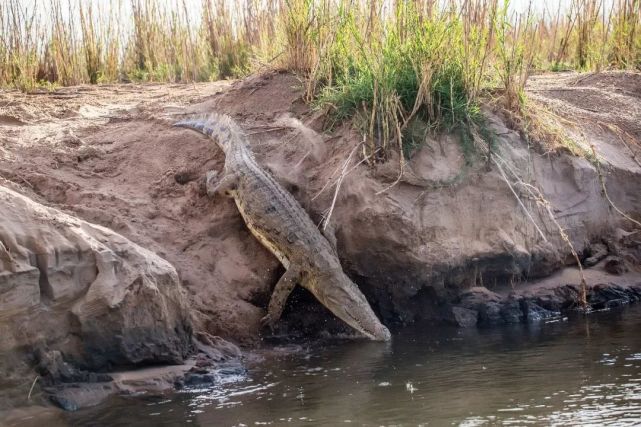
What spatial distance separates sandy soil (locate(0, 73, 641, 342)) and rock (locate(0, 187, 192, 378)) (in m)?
0.78

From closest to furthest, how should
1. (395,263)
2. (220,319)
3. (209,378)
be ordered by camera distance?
1. (209,378)
2. (220,319)
3. (395,263)

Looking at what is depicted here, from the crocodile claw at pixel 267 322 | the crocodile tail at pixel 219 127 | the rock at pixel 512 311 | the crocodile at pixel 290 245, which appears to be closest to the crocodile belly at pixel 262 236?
the crocodile at pixel 290 245

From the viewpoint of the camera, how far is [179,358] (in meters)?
6.08

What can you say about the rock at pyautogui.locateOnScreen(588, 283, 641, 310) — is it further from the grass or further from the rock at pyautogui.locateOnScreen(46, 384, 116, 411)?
the rock at pyautogui.locateOnScreen(46, 384, 116, 411)

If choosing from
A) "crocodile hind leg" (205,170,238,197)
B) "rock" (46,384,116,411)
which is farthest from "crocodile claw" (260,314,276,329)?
"rock" (46,384,116,411)

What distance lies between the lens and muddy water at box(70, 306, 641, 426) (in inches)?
198

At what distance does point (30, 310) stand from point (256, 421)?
148 cm

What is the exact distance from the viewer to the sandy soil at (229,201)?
7.26m

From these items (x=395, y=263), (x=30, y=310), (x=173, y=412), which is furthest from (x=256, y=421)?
(x=395, y=263)

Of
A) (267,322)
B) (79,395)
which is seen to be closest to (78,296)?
(79,395)

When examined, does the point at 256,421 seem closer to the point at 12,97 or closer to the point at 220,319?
the point at 220,319

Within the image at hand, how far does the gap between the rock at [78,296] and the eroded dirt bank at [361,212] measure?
672 mm

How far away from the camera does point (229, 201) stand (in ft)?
25.6

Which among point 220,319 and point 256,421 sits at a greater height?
point 220,319
